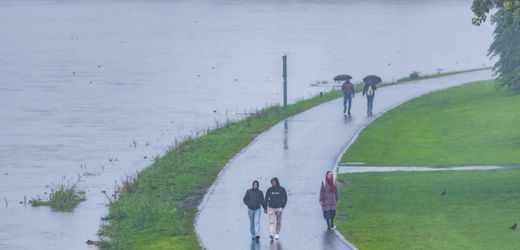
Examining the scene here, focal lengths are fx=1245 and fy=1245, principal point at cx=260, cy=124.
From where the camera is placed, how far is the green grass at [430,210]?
3127cm

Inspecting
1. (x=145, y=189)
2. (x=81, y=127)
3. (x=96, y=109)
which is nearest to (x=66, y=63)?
(x=96, y=109)

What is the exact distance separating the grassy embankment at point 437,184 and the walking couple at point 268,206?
203cm

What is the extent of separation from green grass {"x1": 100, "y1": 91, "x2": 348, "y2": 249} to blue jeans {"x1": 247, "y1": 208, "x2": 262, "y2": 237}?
155 centimetres

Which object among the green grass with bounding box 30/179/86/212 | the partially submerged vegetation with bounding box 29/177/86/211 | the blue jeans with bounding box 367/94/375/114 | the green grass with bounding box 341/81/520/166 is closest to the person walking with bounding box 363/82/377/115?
the blue jeans with bounding box 367/94/375/114

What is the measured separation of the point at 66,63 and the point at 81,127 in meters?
42.0

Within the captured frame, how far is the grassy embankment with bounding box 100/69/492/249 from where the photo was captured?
34531 millimetres

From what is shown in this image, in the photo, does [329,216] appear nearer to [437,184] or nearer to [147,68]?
[437,184]

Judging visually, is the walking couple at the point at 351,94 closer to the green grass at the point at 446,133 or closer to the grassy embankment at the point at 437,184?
the green grass at the point at 446,133

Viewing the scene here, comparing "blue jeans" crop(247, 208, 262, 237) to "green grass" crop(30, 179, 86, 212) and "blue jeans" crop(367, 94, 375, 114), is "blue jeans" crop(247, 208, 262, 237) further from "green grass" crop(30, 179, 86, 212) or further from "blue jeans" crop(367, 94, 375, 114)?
"blue jeans" crop(367, 94, 375, 114)

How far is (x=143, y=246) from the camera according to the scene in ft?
110

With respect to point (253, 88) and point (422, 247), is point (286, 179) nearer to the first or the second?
point (422, 247)

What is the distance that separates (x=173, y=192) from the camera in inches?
1620

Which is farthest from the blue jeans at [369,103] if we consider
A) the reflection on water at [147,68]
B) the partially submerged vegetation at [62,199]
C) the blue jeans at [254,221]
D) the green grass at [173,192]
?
the blue jeans at [254,221]

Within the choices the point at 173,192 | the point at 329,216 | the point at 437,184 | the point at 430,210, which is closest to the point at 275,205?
the point at 329,216
